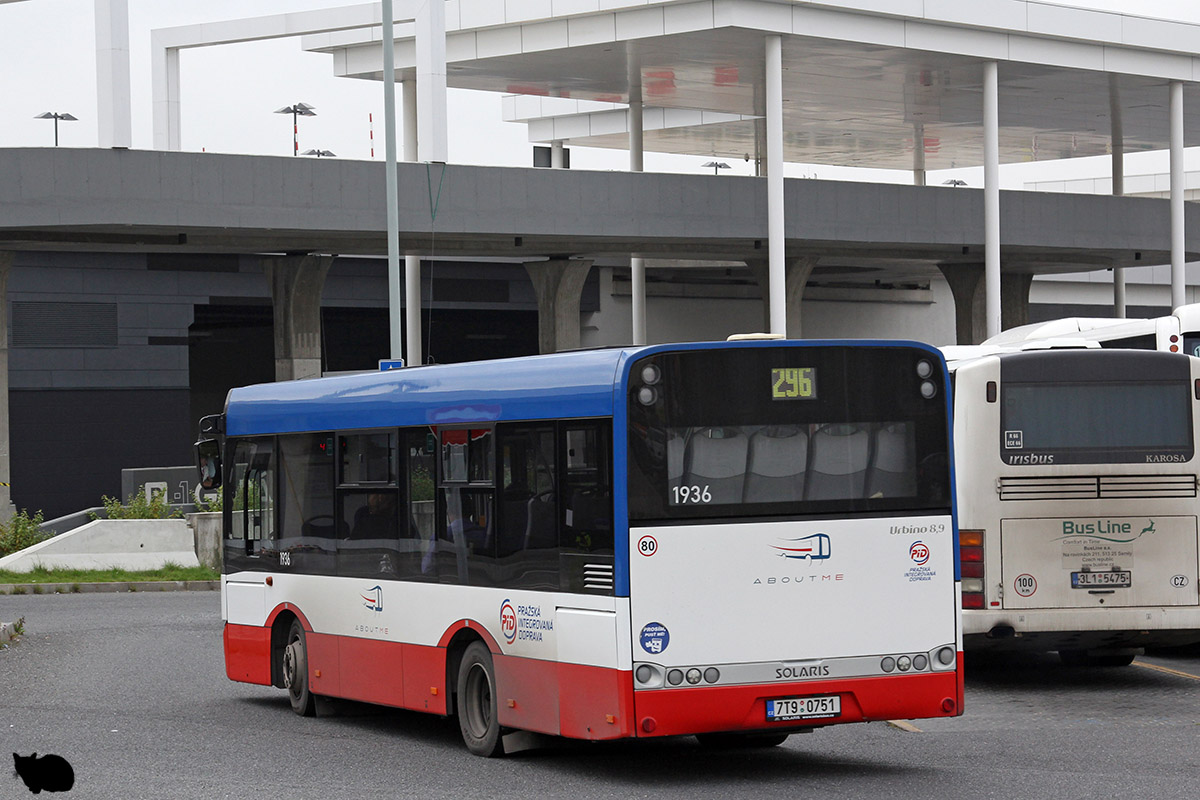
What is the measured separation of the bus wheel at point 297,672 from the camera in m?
14.0

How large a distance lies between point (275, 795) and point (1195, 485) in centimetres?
835

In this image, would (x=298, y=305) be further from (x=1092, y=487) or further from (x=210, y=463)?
(x=1092, y=487)

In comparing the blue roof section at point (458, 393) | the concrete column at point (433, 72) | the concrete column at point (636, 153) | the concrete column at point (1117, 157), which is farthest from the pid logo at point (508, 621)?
the concrete column at point (1117, 157)

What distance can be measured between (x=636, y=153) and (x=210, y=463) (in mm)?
33119

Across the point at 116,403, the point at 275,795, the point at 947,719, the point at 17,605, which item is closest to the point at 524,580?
the point at 275,795

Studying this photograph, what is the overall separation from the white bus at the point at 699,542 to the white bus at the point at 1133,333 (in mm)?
9135

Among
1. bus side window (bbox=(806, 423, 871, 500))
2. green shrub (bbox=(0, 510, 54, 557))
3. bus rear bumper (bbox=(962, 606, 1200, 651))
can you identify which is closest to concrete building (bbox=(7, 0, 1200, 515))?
green shrub (bbox=(0, 510, 54, 557))

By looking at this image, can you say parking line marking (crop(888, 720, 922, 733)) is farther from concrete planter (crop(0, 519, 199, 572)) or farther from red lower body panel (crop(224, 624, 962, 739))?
concrete planter (crop(0, 519, 199, 572))

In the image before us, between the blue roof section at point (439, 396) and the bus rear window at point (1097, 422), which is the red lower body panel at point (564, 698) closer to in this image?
the blue roof section at point (439, 396)

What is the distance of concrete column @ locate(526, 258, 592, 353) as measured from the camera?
151 feet

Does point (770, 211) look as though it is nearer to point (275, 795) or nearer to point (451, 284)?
point (451, 284)

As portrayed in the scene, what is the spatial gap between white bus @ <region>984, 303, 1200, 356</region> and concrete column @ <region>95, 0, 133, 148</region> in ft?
59.0

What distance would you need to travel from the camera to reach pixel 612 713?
32.6ft

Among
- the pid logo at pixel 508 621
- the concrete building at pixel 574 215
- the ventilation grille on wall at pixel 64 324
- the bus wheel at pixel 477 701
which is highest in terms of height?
the concrete building at pixel 574 215
